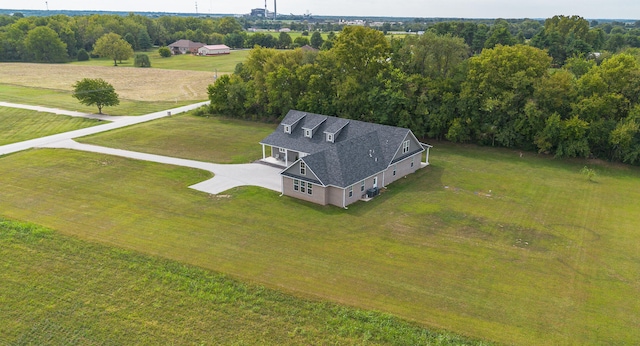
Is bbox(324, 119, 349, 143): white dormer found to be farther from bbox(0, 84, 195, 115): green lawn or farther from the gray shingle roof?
bbox(0, 84, 195, 115): green lawn

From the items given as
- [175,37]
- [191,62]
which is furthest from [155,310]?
[175,37]

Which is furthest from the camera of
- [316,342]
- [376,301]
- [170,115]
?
[170,115]

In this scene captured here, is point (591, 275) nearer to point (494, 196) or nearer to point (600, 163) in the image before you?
point (494, 196)

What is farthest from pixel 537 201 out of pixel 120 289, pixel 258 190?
pixel 120 289

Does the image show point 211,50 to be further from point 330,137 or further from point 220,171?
point 330,137

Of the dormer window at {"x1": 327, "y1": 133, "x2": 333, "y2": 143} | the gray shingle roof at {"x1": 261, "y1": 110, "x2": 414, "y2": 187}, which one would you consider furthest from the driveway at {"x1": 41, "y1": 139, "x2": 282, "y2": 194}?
the dormer window at {"x1": 327, "y1": 133, "x2": 333, "y2": 143}

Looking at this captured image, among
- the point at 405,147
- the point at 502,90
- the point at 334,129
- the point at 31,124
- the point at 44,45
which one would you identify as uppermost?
the point at 44,45
